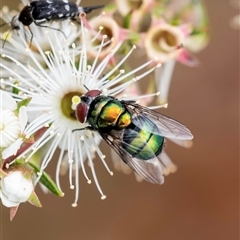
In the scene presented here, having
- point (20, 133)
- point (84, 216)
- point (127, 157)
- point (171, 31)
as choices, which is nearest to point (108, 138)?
point (127, 157)

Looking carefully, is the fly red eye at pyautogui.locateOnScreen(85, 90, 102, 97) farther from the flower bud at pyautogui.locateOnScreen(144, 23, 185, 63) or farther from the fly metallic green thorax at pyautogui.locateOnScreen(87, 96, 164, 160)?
the flower bud at pyautogui.locateOnScreen(144, 23, 185, 63)

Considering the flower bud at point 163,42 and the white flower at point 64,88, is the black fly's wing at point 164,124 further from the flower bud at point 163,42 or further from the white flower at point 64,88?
the flower bud at point 163,42

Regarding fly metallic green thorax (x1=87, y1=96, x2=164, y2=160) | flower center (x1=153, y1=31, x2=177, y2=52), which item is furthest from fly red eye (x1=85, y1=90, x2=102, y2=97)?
flower center (x1=153, y1=31, x2=177, y2=52)

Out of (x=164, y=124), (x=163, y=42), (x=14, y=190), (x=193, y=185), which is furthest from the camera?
(x=193, y=185)

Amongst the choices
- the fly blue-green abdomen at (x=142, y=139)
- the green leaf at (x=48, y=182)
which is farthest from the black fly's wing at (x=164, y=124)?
the green leaf at (x=48, y=182)

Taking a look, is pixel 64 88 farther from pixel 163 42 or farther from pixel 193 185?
pixel 193 185

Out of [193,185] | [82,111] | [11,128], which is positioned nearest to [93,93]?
[82,111]
